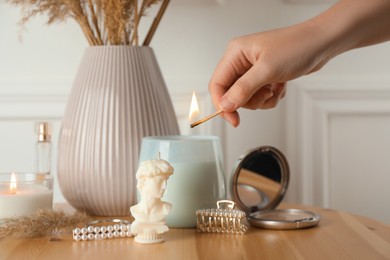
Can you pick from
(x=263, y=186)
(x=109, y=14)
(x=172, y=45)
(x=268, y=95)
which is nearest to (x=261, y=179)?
(x=263, y=186)

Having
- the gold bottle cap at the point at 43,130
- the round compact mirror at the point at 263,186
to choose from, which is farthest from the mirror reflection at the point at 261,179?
the gold bottle cap at the point at 43,130

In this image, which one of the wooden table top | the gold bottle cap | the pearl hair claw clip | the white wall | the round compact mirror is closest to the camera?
the wooden table top

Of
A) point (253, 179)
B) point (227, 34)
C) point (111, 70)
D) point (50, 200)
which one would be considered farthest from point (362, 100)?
point (50, 200)

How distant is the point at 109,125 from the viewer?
1.10m

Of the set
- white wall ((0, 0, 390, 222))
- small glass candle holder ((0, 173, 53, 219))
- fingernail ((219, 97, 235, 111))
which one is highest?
white wall ((0, 0, 390, 222))

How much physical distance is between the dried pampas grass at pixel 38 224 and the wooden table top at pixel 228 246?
11 mm

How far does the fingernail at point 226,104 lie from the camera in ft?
3.06

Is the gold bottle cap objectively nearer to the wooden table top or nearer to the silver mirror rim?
the wooden table top

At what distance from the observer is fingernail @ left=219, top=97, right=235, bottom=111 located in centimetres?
93

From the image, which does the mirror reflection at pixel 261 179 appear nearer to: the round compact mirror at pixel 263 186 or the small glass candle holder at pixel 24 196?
the round compact mirror at pixel 263 186

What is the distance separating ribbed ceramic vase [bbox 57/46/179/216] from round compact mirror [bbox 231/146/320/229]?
0.15 metres

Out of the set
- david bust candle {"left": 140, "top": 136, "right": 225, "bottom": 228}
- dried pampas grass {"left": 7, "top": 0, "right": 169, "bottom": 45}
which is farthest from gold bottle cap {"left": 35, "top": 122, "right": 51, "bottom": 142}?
david bust candle {"left": 140, "top": 136, "right": 225, "bottom": 228}

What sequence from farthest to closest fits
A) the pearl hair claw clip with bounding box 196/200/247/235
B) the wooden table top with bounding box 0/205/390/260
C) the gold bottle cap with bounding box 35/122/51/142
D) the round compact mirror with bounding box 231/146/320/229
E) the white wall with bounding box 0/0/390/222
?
1. the white wall with bounding box 0/0/390/222
2. the gold bottle cap with bounding box 35/122/51/142
3. the round compact mirror with bounding box 231/146/320/229
4. the pearl hair claw clip with bounding box 196/200/247/235
5. the wooden table top with bounding box 0/205/390/260

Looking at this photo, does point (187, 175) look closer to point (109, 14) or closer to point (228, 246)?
point (228, 246)
